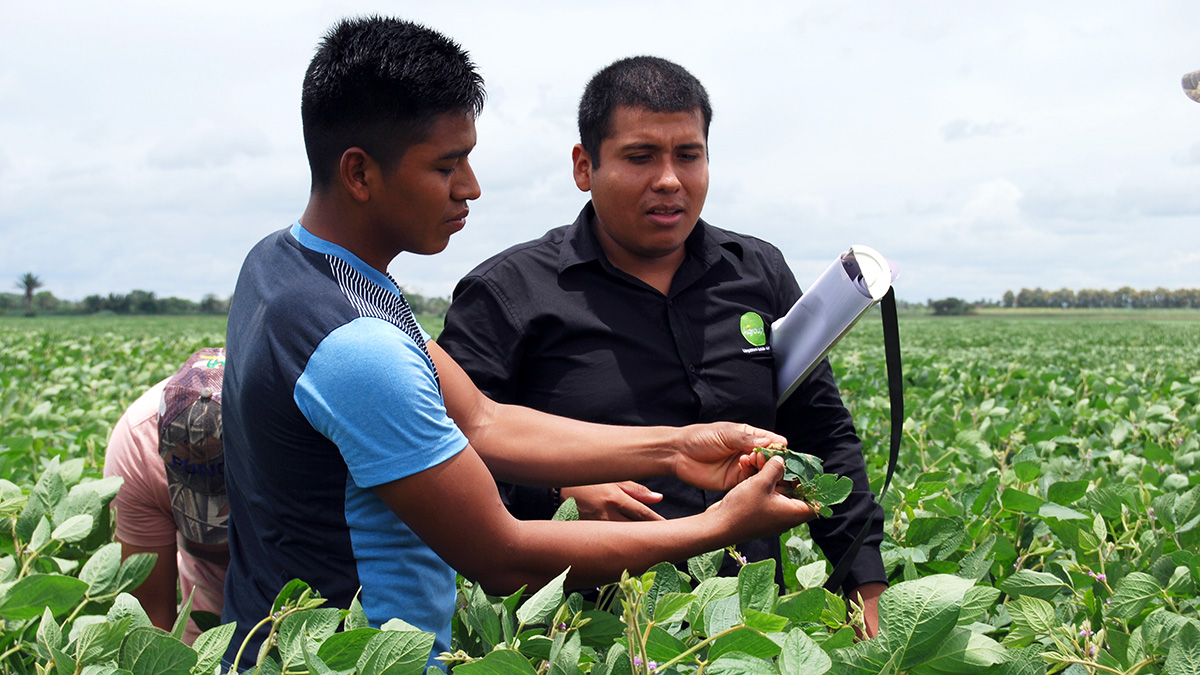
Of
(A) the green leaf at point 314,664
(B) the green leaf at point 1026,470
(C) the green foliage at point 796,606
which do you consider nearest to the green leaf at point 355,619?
(C) the green foliage at point 796,606

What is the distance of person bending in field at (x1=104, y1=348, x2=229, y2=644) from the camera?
6.39 ft

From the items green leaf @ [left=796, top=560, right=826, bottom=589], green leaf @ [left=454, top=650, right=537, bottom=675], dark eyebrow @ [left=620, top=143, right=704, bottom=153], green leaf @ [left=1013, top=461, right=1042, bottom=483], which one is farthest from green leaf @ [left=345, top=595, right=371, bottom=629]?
green leaf @ [left=1013, top=461, right=1042, bottom=483]

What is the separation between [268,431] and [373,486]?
0.19m

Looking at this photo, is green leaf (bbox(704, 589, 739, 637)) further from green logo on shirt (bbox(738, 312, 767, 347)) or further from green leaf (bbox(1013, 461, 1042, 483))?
green leaf (bbox(1013, 461, 1042, 483))

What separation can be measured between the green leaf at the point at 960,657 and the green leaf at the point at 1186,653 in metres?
0.23

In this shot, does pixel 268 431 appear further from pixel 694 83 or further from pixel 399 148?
pixel 694 83

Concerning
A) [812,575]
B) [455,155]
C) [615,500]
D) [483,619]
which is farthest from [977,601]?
[455,155]

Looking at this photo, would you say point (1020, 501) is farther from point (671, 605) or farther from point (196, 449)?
point (196, 449)

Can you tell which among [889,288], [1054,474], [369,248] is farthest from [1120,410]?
[369,248]

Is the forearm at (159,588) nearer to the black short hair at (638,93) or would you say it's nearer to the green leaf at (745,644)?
the black short hair at (638,93)

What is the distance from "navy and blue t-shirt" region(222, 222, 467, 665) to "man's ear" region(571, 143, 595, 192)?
103 centimetres

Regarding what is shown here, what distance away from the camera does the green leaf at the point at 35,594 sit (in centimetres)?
128

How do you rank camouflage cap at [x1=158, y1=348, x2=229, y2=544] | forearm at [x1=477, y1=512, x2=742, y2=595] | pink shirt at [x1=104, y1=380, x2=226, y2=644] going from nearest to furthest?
forearm at [x1=477, y1=512, x2=742, y2=595]
camouflage cap at [x1=158, y1=348, x2=229, y2=544]
pink shirt at [x1=104, y1=380, x2=226, y2=644]

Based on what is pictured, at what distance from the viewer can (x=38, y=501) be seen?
1.69m
